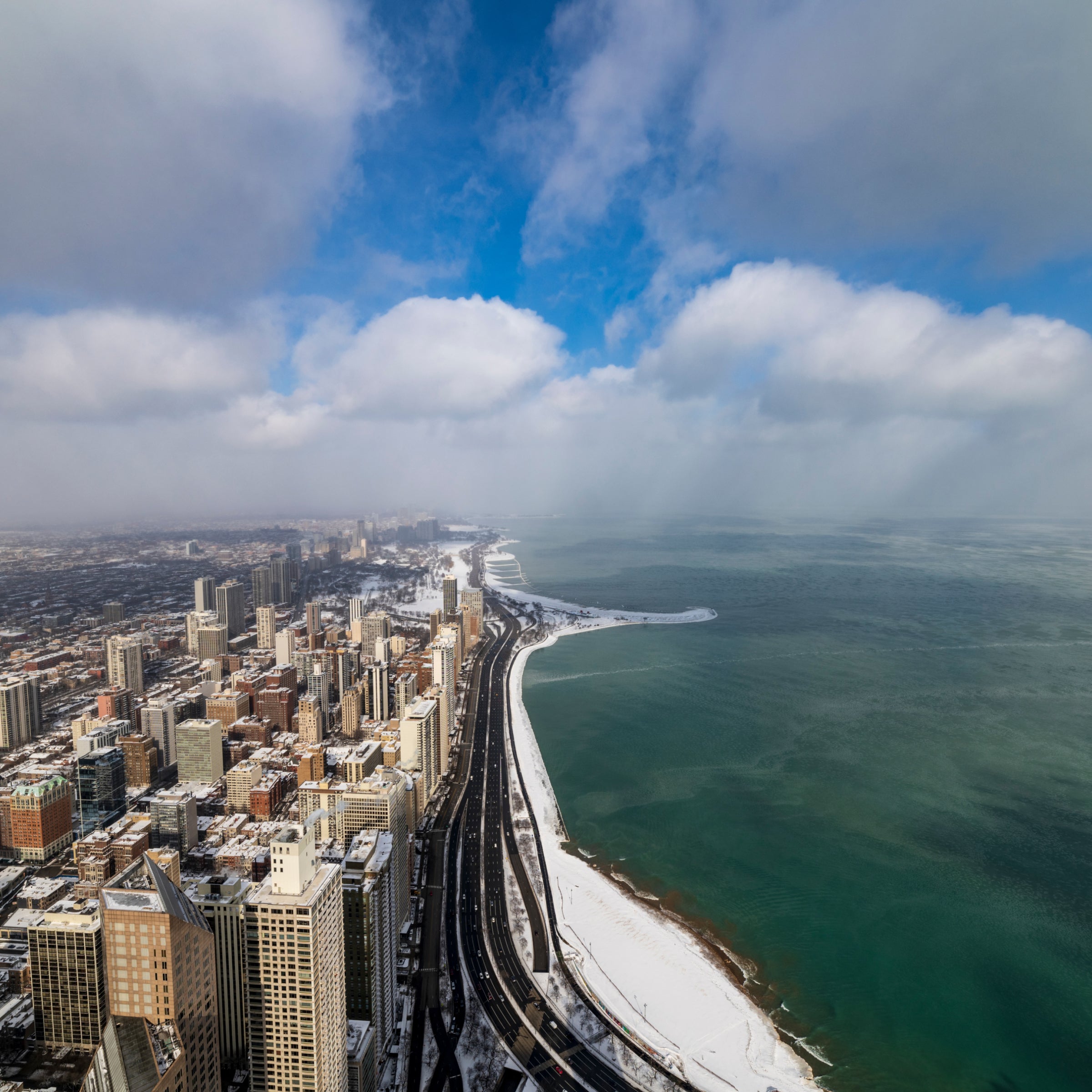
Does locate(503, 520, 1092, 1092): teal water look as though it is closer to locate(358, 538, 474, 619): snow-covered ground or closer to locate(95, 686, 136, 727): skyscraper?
locate(358, 538, 474, 619): snow-covered ground

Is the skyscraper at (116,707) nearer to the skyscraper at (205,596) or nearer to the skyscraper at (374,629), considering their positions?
the skyscraper at (374,629)

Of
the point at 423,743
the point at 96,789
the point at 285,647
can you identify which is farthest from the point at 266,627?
the point at 423,743

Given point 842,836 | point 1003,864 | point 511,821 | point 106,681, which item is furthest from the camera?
point 106,681

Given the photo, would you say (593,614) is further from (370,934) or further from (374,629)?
(370,934)

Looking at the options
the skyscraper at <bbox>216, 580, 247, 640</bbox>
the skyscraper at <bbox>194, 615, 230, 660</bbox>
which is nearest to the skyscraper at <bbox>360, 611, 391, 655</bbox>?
the skyscraper at <bbox>194, 615, 230, 660</bbox>

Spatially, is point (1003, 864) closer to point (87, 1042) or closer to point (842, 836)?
point (842, 836)

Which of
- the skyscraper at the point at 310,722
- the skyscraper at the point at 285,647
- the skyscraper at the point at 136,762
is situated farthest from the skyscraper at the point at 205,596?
the skyscraper at the point at 136,762

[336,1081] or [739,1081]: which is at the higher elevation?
[336,1081]

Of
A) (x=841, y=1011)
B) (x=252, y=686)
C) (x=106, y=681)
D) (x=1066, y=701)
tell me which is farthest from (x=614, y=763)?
(x=106, y=681)
